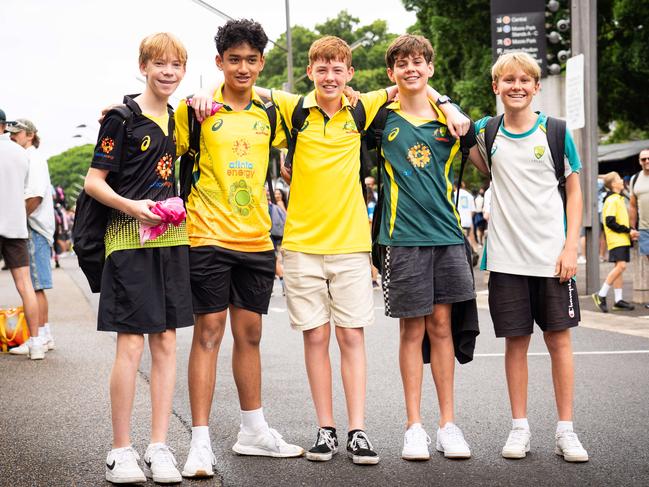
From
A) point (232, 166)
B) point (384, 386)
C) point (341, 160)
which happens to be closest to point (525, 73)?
point (341, 160)

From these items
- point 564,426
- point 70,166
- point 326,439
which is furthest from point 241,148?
point 70,166

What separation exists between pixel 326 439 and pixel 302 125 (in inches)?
62.5

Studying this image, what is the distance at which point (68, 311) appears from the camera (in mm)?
13492

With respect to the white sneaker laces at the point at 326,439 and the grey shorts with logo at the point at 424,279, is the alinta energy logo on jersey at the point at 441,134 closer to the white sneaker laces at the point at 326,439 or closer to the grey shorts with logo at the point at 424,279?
the grey shorts with logo at the point at 424,279

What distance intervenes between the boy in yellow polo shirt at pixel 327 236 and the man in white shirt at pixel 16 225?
406 cm

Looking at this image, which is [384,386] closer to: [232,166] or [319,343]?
[319,343]

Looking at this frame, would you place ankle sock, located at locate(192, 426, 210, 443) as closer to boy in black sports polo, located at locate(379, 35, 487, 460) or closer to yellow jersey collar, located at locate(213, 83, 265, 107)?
boy in black sports polo, located at locate(379, 35, 487, 460)

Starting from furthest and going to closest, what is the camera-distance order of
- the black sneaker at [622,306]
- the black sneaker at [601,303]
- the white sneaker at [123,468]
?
the black sneaker at [622,306]
the black sneaker at [601,303]
the white sneaker at [123,468]

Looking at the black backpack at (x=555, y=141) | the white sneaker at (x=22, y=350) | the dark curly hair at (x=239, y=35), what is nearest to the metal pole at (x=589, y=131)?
the white sneaker at (x=22, y=350)

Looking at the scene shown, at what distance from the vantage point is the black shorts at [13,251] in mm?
8523

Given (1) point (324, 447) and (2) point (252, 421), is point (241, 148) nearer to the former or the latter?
(2) point (252, 421)

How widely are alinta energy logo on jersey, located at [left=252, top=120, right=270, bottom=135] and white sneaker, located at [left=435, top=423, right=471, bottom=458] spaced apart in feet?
5.74

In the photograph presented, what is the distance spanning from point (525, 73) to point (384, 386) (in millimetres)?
2832

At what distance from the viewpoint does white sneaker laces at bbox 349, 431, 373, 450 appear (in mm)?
4816
